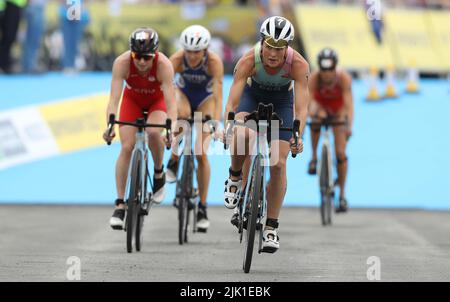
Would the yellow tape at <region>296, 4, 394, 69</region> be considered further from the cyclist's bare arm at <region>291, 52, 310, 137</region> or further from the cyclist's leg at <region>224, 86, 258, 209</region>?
the cyclist's bare arm at <region>291, 52, 310, 137</region>

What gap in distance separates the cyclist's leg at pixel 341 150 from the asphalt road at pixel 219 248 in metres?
0.52

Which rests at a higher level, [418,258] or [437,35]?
[437,35]

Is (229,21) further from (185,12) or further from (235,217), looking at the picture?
(235,217)

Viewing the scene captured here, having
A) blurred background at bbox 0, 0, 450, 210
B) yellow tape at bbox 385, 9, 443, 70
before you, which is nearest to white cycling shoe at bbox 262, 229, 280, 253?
blurred background at bbox 0, 0, 450, 210

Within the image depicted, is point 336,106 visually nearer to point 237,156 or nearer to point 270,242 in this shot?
point 237,156

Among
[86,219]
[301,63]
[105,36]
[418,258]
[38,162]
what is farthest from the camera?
[105,36]

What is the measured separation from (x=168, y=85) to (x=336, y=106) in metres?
4.40

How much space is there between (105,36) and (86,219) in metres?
5.61

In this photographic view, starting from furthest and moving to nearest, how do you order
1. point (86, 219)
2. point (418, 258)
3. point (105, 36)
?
1. point (105, 36)
2. point (86, 219)
3. point (418, 258)

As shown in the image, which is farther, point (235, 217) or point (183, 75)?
point (183, 75)

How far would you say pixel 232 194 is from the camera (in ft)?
35.7

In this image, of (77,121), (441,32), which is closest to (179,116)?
(77,121)
